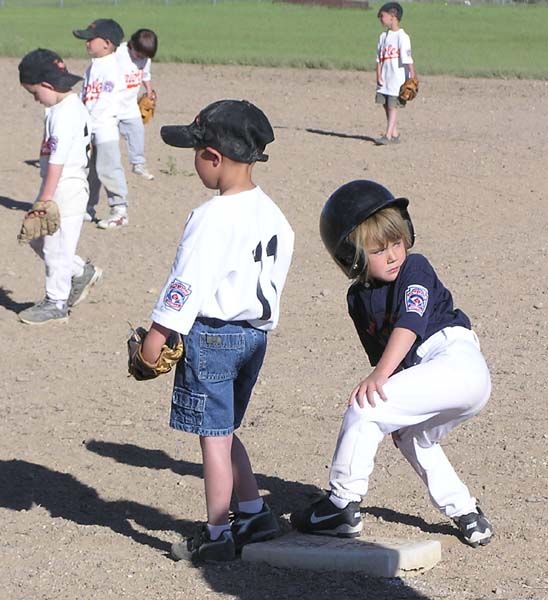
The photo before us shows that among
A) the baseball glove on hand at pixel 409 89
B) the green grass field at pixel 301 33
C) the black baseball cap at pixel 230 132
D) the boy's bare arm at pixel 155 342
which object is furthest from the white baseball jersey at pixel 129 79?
the green grass field at pixel 301 33

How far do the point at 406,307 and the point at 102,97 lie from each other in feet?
24.8

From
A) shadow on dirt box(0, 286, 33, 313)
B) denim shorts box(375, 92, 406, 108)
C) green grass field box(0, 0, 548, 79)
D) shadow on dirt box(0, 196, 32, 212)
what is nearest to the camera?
shadow on dirt box(0, 286, 33, 313)

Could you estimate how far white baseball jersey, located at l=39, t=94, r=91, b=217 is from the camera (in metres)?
8.36

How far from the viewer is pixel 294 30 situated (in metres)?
31.4

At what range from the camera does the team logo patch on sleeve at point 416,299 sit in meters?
4.41

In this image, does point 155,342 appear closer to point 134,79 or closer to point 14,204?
point 14,204

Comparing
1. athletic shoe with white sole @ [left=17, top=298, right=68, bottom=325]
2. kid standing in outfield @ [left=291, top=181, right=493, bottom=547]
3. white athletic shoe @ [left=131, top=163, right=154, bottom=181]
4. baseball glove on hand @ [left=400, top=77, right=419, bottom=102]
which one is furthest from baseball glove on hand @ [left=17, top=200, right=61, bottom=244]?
baseball glove on hand @ [left=400, top=77, right=419, bottom=102]

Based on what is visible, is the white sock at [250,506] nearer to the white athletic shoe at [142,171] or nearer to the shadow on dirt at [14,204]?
the shadow on dirt at [14,204]

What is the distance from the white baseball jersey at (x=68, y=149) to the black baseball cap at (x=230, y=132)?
13.3ft

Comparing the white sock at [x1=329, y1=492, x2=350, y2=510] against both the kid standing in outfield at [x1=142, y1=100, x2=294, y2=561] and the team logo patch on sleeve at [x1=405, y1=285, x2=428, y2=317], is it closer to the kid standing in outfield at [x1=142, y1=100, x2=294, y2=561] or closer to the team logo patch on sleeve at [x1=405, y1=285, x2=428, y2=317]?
the kid standing in outfield at [x1=142, y1=100, x2=294, y2=561]

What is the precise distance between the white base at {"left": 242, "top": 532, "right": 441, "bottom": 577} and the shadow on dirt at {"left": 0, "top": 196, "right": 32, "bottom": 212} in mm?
7961

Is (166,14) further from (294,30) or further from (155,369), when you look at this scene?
(155,369)

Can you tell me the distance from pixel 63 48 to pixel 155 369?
22.6m

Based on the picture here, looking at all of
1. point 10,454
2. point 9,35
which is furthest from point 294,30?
point 10,454
